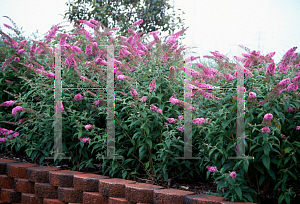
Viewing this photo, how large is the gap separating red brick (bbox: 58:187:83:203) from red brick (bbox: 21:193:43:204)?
389 mm

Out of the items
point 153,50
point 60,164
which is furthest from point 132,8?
point 60,164

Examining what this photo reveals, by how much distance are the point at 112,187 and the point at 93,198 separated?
0.27m

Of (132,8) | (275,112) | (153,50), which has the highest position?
(132,8)

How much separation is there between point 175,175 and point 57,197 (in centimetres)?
127

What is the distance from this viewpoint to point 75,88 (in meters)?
3.28

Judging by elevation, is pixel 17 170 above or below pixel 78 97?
below

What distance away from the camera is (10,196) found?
3623 millimetres

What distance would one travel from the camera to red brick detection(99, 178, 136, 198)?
8.77 feet

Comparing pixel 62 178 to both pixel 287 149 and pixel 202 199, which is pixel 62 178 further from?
pixel 287 149

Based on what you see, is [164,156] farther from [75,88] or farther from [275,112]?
[75,88]

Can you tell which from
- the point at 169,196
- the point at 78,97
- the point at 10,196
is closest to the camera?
the point at 169,196

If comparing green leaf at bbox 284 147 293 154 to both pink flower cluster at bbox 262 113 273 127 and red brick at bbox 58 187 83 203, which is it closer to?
pink flower cluster at bbox 262 113 273 127

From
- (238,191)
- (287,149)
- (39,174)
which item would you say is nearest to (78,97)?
(39,174)

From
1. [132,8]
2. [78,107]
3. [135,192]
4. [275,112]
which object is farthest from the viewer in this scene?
[132,8]
